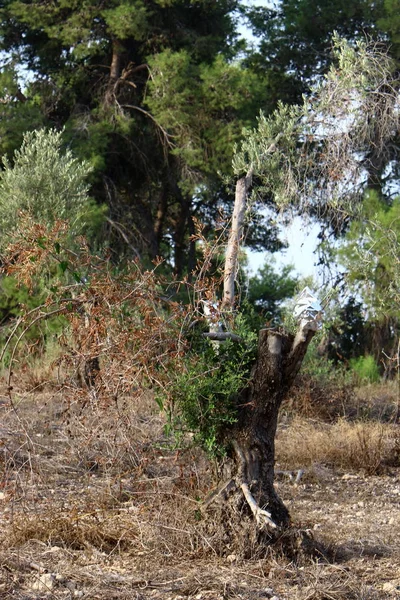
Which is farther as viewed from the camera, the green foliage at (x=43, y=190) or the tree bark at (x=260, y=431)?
the green foliage at (x=43, y=190)

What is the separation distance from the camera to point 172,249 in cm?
2177

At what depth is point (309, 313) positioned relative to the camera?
16.6ft

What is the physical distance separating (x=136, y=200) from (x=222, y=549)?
581 inches

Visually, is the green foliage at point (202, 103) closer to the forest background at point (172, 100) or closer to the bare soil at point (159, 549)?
the forest background at point (172, 100)

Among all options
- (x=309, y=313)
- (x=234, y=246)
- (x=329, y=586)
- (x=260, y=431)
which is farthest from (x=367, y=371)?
(x=329, y=586)

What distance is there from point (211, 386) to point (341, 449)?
3.89 m

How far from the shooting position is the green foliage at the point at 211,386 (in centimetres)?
511

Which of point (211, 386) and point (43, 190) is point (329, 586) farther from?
point (43, 190)

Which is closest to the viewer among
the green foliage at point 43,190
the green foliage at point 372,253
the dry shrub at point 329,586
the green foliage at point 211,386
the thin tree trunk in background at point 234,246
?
the dry shrub at point 329,586

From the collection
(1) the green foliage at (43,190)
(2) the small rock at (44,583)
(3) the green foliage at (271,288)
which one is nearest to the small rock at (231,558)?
(2) the small rock at (44,583)

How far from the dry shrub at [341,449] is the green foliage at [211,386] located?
3343 mm

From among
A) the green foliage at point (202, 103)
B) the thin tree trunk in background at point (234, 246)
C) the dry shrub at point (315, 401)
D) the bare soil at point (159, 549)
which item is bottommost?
the bare soil at point (159, 549)

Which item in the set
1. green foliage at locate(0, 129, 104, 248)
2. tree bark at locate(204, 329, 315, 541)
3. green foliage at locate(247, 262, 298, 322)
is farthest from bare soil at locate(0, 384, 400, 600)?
green foliage at locate(247, 262, 298, 322)

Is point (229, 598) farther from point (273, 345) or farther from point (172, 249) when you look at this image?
point (172, 249)
